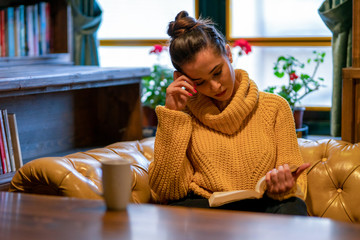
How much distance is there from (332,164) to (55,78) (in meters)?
1.23

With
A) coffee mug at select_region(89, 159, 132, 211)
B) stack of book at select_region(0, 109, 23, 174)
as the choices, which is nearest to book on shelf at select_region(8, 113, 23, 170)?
stack of book at select_region(0, 109, 23, 174)

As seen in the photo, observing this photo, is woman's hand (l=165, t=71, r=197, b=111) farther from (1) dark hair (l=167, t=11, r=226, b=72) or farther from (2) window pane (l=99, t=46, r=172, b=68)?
(2) window pane (l=99, t=46, r=172, b=68)

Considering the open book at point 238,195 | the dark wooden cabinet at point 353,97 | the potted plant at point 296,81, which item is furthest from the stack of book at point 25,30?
the open book at point 238,195

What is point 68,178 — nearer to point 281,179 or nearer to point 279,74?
point 281,179

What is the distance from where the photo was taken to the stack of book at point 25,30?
9.86ft

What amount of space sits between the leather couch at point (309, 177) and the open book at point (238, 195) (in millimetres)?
452

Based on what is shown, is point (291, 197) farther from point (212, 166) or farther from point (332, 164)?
point (332, 164)

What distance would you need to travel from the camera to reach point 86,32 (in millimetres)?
3705

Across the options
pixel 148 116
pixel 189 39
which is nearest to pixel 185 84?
pixel 189 39

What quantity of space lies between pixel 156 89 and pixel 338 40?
1.15m

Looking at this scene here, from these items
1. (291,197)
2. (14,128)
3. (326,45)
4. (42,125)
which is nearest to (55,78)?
(14,128)

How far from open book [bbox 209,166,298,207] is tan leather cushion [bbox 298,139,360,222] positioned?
48 cm

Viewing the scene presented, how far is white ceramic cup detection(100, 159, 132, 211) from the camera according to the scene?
109 cm

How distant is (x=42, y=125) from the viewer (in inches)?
113
